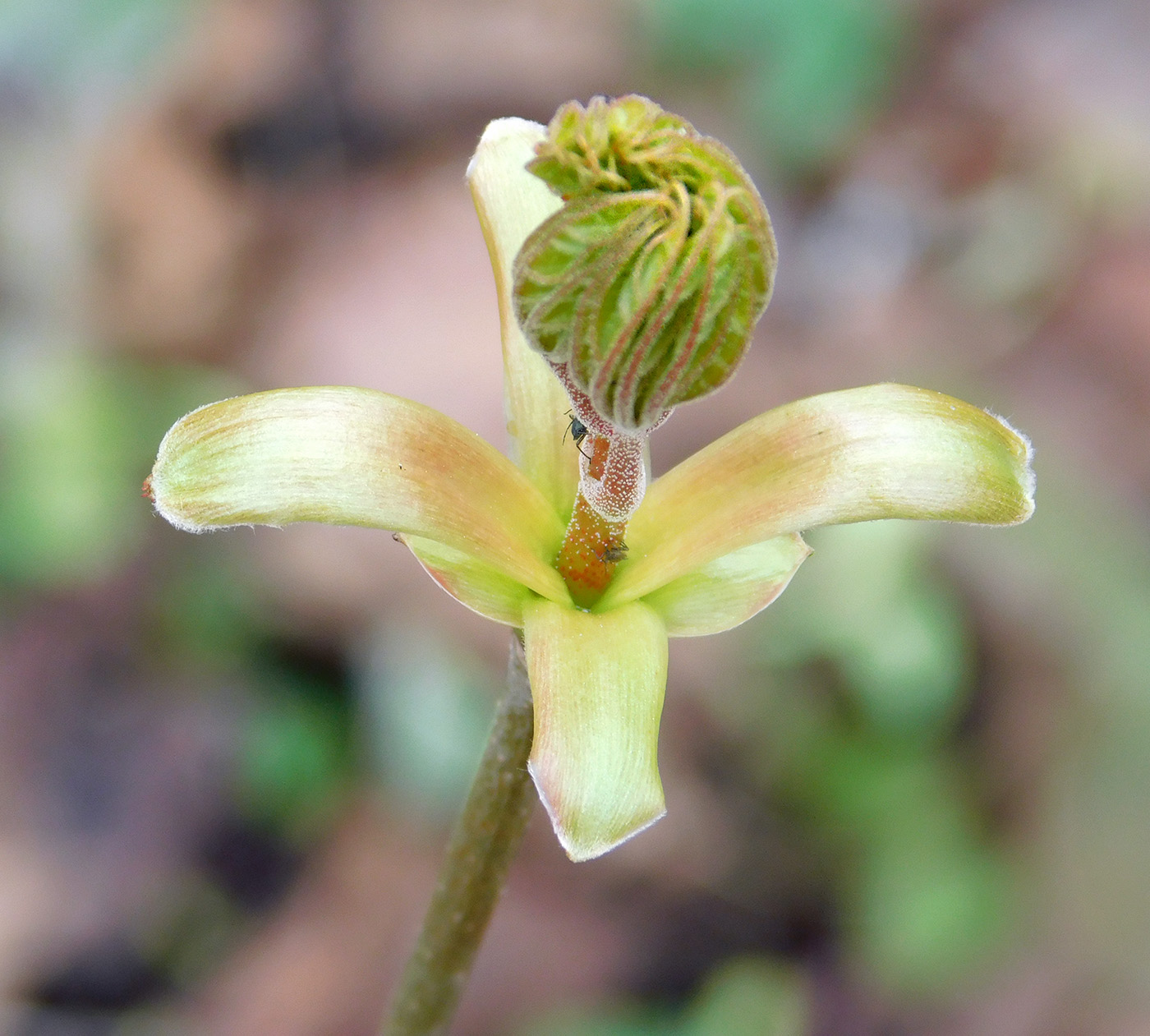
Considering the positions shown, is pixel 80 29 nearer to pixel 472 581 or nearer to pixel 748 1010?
pixel 472 581

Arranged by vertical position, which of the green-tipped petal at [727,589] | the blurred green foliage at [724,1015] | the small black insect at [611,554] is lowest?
the blurred green foliage at [724,1015]

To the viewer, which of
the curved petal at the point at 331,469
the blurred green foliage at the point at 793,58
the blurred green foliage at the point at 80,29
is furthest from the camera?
the blurred green foliage at the point at 793,58

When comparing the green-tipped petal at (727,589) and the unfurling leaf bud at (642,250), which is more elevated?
the unfurling leaf bud at (642,250)

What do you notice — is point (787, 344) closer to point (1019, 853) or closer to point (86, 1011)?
point (1019, 853)

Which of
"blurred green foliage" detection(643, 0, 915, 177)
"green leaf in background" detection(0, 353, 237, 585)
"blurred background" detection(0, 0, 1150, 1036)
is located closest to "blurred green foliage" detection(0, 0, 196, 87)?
"blurred background" detection(0, 0, 1150, 1036)

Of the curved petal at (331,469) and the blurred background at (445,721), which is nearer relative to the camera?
the curved petal at (331,469)

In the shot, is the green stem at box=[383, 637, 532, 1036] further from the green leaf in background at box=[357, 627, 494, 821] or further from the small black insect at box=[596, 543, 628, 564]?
the green leaf in background at box=[357, 627, 494, 821]

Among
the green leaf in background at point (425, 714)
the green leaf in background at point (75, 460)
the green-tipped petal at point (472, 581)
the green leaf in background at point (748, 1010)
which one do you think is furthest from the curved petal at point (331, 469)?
the green leaf in background at point (75, 460)

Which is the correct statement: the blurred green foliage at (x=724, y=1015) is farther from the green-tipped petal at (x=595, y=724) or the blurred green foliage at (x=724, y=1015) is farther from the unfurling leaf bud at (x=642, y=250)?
the unfurling leaf bud at (x=642, y=250)
